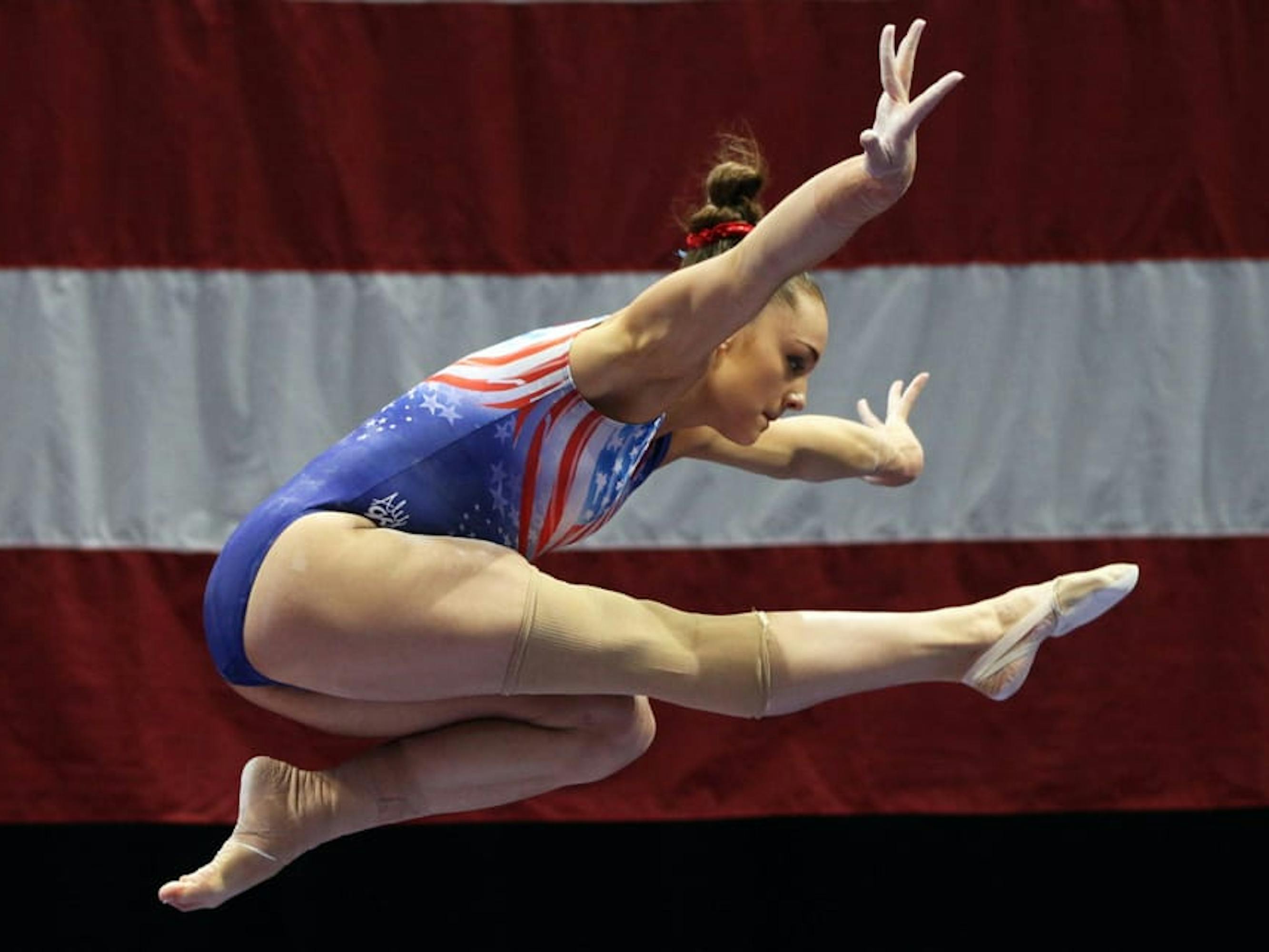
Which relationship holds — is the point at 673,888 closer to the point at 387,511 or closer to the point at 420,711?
the point at 420,711

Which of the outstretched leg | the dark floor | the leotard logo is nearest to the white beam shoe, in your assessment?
the outstretched leg

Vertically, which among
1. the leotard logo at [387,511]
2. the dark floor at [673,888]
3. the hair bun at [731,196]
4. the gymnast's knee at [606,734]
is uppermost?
the hair bun at [731,196]

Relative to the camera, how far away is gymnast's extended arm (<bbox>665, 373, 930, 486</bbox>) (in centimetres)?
250

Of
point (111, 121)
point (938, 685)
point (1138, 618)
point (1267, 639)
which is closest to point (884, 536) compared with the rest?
point (938, 685)

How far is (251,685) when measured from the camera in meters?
2.15

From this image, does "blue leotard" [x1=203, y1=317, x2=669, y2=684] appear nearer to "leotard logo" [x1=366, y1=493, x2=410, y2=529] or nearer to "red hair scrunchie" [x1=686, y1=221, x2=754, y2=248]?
"leotard logo" [x1=366, y1=493, x2=410, y2=529]

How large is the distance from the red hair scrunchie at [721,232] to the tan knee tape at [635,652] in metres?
0.44

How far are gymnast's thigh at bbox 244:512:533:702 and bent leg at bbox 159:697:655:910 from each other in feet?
0.59

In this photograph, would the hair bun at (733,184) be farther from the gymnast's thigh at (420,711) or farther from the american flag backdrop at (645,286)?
the american flag backdrop at (645,286)

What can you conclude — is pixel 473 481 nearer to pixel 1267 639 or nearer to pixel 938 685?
pixel 938 685

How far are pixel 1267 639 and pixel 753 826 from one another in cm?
91

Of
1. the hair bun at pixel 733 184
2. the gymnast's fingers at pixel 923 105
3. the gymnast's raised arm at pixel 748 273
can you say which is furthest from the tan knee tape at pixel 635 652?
the gymnast's fingers at pixel 923 105

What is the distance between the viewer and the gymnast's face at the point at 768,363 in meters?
2.14

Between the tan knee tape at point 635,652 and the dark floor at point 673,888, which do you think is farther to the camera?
the dark floor at point 673,888
